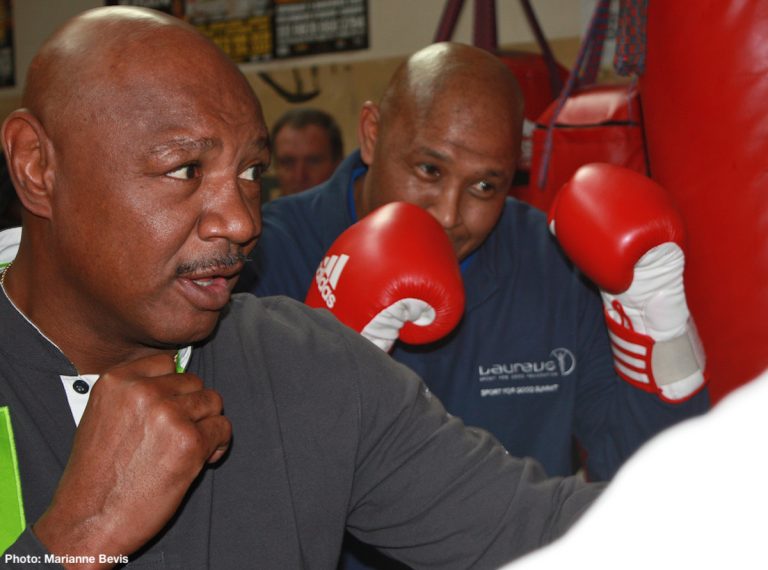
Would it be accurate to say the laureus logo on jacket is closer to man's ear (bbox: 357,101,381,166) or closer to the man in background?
man's ear (bbox: 357,101,381,166)

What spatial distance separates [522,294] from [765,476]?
1.70m

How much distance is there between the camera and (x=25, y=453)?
102 centimetres

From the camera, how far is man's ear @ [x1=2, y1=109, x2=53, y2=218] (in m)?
1.06

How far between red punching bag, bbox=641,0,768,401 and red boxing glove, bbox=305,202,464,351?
431mm

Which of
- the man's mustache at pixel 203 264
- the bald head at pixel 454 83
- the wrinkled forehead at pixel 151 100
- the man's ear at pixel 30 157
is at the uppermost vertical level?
the wrinkled forehead at pixel 151 100

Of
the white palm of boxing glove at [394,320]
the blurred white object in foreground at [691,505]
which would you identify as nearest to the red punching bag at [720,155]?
the white palm of boxing glove at [394,320]

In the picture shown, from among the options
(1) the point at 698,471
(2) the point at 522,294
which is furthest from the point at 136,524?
(2) the point at 522,294

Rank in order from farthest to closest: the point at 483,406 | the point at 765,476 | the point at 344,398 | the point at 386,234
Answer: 1. the point at 483,406
2. the point at 386,234
3. the point at 344,398
4. the point at 765,476

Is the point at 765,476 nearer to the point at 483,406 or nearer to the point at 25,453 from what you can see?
the point at 25,453

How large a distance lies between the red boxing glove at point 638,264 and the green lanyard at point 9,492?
1024 mm

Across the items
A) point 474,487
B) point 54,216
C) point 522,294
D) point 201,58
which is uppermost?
point 201,58

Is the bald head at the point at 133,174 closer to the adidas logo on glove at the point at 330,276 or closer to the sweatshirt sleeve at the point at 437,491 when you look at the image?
the sweatshirt sleeve at the point at 437,491

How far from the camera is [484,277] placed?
1.99 meters

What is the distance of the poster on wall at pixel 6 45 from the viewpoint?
19.2 ft
